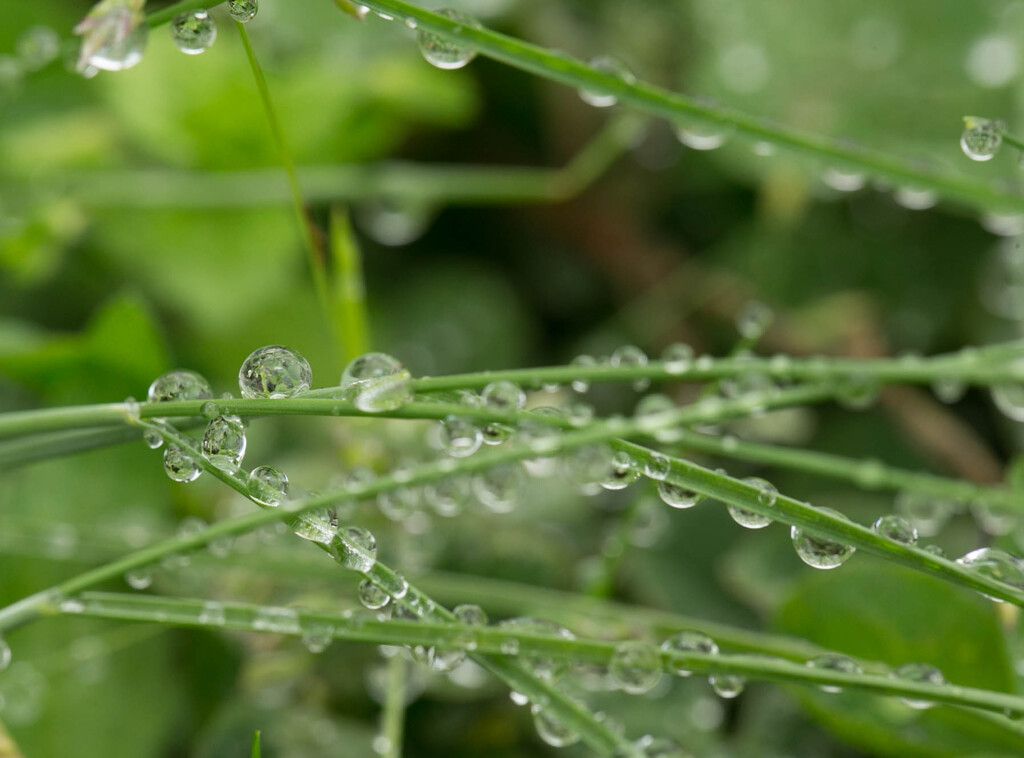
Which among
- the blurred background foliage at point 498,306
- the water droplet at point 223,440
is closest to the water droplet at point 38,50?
the blurred background foliage at point 498,306

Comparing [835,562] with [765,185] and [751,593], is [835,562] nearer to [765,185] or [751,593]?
[751,593]

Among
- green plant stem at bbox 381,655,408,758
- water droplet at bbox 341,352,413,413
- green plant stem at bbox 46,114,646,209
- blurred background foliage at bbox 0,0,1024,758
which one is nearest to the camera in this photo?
water droplet at bbox 341,352,413,413

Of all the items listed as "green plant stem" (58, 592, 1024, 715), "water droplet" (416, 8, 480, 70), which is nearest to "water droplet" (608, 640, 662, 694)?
"green plant stem" (58, 592, 1024, 715)

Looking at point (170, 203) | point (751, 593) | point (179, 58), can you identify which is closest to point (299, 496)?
point (751, 593)

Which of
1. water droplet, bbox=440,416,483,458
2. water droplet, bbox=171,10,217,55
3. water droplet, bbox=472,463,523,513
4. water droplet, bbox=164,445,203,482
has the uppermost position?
water droplet, bbox=171,10,217,55

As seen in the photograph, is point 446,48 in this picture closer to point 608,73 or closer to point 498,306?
point 608,73

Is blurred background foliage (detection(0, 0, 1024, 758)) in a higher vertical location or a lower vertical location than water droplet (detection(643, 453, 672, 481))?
higher

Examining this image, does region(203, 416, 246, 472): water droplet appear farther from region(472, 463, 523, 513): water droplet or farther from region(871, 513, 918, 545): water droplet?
region(871, 513, 918, 545): water droplet

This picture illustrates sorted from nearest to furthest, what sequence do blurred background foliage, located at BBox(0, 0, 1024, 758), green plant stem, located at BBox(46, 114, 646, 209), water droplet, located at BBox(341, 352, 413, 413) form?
water droplet, located at BBox(341, 352, 413, 413), blurred background foliage, located at BBox(0, 0, 1024, 758), green plant stem, located at BBox(46, 114, 646, 209)
